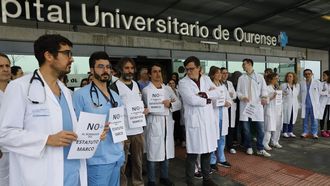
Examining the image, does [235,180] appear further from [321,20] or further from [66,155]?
[321,20]

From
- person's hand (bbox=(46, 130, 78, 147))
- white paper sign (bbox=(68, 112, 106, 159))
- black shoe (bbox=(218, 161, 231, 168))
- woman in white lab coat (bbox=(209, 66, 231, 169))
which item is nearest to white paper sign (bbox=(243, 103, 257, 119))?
woman in white lab coat (bbox=(209, 66, 231, 169))

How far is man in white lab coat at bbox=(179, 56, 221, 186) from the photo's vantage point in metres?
3.49

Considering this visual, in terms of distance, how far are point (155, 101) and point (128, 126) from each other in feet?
1.84

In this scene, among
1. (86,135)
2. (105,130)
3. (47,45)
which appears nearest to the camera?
(47,45)

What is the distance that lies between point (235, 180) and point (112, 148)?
2.46 meters

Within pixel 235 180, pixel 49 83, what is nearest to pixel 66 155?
pixel 49 83

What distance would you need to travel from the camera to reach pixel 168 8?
24.7ft

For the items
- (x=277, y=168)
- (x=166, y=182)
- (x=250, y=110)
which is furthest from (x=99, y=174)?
(x=250, y=110)

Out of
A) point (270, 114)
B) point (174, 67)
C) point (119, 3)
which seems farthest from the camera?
point (174, 67)

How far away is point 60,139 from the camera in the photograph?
5.34 ft

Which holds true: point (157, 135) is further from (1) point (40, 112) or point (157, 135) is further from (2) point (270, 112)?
(2) point (270, 112)

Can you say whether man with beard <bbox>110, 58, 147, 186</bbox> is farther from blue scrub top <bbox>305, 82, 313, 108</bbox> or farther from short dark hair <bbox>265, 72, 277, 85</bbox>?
blue scrub top <bbox>305, 82, 313, 108</bbox>

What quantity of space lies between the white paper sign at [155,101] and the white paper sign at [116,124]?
1130 mm

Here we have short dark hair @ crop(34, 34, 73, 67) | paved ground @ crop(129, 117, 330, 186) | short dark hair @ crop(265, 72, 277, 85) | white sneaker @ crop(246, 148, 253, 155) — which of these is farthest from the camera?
short dark hair @ crop(265, 72, 277, 85)
